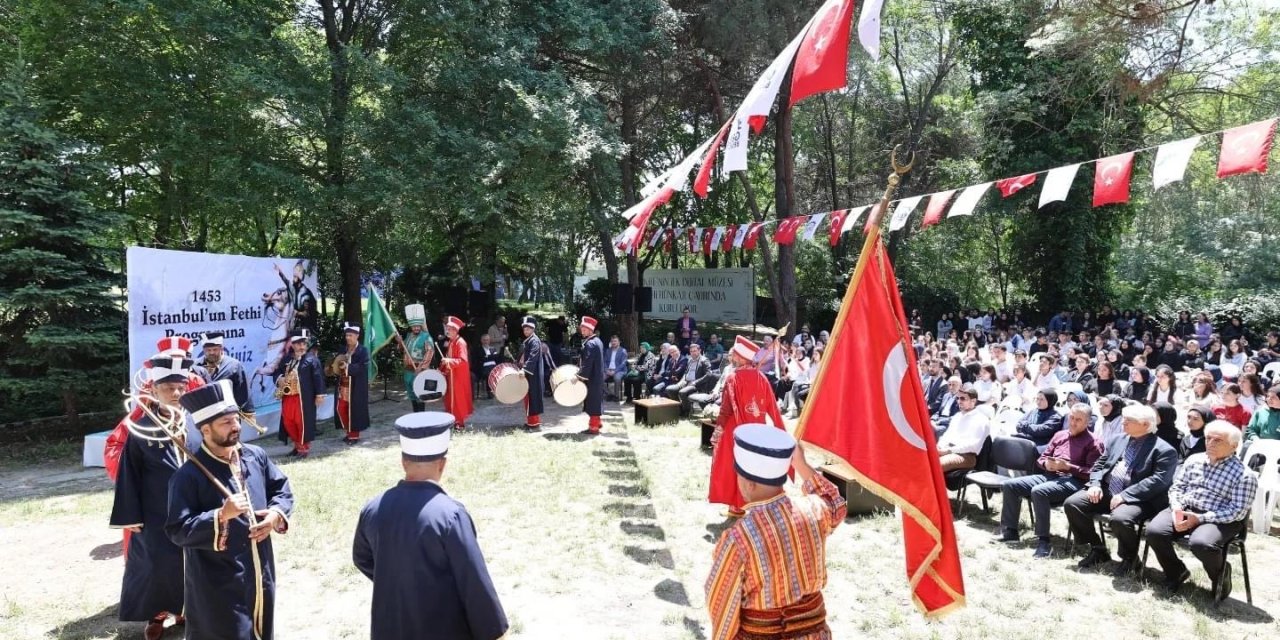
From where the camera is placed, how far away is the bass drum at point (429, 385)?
11.7 metres

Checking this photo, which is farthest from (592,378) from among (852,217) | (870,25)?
(870,25)

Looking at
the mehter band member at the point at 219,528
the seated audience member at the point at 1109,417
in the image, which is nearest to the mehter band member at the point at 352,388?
the mehter band member at the point at 219,528

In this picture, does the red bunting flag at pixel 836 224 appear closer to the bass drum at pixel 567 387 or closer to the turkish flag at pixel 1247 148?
the bass drum at pixel 567 387

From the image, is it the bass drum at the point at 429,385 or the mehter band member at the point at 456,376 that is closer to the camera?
the bass drum at the point at 429,385

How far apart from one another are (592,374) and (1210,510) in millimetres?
8423

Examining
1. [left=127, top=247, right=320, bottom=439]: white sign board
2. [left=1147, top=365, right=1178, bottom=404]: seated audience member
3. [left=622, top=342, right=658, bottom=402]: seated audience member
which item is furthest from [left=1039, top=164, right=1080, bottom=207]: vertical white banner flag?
[left=127, top=247, right=320, bottom=439]: white sign board

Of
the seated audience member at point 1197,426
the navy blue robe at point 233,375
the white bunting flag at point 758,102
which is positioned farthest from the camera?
the navy blue robe at point 233,375

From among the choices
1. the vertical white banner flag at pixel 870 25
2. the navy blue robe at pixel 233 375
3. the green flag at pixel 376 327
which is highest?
the vertical white banner flag at pixel 870 25

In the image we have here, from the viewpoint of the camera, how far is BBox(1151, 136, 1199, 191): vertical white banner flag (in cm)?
789

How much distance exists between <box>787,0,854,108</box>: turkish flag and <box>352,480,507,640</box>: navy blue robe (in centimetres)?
383

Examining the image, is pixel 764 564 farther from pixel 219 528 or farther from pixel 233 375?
pixel 233 375

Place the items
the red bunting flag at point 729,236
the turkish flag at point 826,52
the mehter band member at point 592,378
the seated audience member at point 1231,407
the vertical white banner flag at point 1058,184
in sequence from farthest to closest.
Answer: the red bunting flag at point 729,236 < the mehter band member at point 592,378 < the vertical white banner flag at point 1058,184 < the seated audience member at point 1231,407 < the turkish flag at point 826,52

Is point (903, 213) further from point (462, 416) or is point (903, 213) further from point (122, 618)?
point (122, 618)

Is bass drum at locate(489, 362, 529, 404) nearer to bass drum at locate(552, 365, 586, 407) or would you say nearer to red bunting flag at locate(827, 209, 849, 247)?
bass drum at locate(552, 365, 586, 407)
